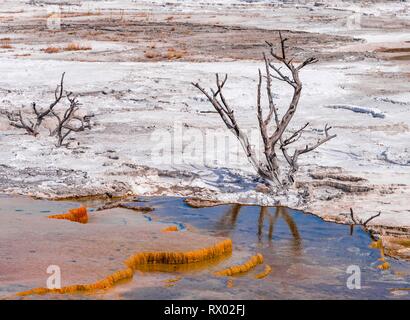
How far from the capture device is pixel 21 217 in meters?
8.48

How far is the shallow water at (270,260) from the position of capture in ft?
21.0

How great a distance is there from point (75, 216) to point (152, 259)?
71.5 inches

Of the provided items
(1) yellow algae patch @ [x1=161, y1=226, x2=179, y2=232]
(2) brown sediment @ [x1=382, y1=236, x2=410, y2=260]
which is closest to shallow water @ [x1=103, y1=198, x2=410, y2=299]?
(2) brown sediment @ [x1=382, y1=236, x2=410, y2=260]

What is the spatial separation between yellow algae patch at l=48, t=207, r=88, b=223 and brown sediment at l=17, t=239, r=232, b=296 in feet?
5.56

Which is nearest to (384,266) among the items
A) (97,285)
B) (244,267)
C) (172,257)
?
(244,267)

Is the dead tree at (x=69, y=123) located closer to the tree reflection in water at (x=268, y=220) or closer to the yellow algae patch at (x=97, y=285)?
the tree reflection in water at (x=268, y=220)

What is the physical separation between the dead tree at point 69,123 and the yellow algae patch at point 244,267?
548cm

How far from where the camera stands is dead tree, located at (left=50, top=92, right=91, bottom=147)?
1234 centimetres

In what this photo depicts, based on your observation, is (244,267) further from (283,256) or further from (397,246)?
(397,246)

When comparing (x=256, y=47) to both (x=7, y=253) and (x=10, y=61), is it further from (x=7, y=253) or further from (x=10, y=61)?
(x=7, y=253)

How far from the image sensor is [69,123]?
46.4ft

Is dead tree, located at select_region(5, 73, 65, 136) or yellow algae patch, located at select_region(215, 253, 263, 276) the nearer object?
yellow algae patch, located at select_region(215, 253, 263, 276)

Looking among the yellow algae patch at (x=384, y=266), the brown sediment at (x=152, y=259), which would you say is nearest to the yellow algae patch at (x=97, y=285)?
the brown sediment at (x=152, y=259)

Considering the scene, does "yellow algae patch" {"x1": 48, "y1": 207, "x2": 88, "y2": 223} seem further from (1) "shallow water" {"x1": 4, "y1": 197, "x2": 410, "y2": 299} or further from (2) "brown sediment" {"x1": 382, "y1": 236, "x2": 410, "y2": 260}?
(2) "brown sediment" {"x1": 382, "y1": 236, "x2": 410, "y2": 260}
